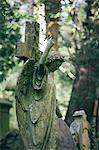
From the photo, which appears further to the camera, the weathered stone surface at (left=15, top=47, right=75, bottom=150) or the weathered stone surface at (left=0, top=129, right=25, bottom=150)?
the weathered stone surface at (left=0, top=129, right=25, bottom=150)

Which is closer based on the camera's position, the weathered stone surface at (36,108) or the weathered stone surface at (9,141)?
the weathered stone surface at (36,108)

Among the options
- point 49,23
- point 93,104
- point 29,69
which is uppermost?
point 49,23

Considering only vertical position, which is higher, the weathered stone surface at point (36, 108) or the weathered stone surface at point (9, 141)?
the weathered stone surface at point (36, 108)

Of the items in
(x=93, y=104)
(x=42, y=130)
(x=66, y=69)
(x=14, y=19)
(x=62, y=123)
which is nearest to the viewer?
(x=42, y=130)

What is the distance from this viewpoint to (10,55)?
1495 centimetres

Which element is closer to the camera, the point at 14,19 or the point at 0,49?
the point at 14,19

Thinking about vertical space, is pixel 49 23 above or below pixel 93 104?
above

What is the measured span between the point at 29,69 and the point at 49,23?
4.64 meters

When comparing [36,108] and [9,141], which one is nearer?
[36,108]

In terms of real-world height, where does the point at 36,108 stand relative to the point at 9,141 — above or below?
above

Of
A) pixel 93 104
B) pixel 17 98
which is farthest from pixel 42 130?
pixel 93 104

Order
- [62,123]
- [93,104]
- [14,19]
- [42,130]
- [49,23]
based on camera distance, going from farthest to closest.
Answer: [93,104] → [14,19] → [49,23] → [62,123] → [42,130]

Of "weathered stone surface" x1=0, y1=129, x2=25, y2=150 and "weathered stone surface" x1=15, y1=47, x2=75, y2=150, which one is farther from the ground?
"weathered stone surface" x1=15, y1=47, x2=75, y2=150

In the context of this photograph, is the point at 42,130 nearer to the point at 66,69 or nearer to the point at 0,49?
the point at 66,69
